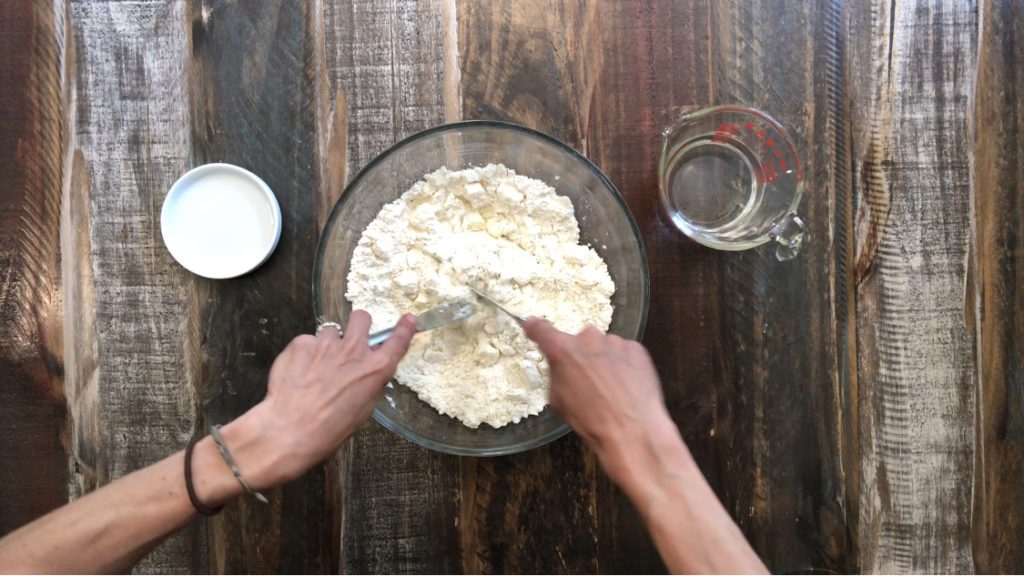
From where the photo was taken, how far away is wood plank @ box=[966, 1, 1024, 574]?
1.08 meters

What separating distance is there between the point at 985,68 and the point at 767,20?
0.45 m

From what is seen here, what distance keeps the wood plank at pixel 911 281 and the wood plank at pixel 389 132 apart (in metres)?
0.82

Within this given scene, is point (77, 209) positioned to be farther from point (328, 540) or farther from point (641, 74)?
point (641, 74)

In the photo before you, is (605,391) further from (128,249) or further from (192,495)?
(128,249)

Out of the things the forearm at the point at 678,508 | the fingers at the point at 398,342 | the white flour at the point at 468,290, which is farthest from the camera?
the white flour at the point at 468,290

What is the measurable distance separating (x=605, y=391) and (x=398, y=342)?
32cm

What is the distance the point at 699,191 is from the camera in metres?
1.09

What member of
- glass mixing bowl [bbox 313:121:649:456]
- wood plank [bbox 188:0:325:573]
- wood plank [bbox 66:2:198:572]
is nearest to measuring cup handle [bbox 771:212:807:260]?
glass mixing bowl [bbox 313:121:649:456]

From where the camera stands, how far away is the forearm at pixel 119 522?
771 mm

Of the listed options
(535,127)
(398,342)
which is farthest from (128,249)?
(535,127)

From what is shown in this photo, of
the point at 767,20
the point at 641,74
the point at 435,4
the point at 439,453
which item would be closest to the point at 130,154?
the point at 435,4

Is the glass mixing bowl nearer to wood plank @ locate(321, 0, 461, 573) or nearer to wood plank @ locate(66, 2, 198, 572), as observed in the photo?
wood plank @ locate(321, 0, 461, 573)

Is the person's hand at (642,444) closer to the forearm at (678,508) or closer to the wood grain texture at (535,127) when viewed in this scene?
the forearm at (678,508)

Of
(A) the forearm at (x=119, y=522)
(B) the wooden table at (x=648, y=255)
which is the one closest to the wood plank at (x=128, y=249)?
(B) the wooden table at (x=648, y=255)
